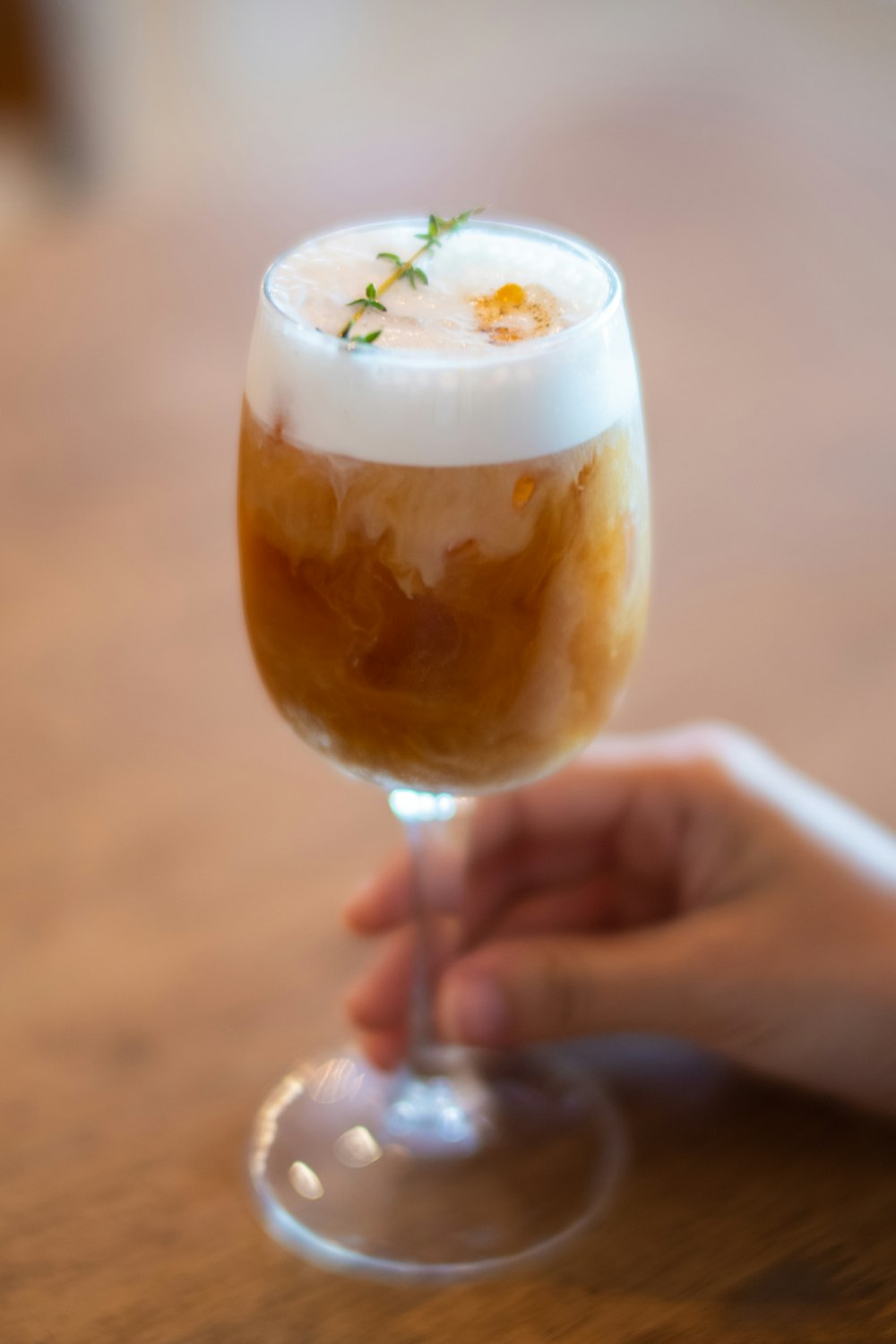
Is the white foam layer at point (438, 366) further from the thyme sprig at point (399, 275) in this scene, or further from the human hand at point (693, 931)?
the human hand at point (693, 931)

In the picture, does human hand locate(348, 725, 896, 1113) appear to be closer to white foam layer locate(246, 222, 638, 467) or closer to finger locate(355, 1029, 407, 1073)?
finger locate(355, 1029, 407, 1073)

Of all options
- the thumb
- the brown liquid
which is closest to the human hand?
the thumb

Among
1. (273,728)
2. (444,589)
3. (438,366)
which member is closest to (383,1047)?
(273,728)

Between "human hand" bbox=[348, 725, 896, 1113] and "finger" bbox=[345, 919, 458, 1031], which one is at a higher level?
"human hand" bbox=[348, 725, 896, 1113]

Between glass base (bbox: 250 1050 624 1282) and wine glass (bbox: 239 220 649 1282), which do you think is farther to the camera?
glass base (bbox: 250 1050 624 1282)

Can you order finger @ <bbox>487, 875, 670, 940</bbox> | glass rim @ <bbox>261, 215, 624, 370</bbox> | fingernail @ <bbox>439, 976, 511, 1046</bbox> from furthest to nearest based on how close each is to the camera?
finger @ <bbox>487, 875, 670, 940</bbox> < fingernail @ <bbox>439, 976, 511, 1046</bbox> < glass rim @ <bbox>261, 215, 624, 370</bbox>

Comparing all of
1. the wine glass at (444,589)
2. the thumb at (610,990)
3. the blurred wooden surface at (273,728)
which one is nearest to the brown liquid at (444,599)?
the wine glass at (444,589)

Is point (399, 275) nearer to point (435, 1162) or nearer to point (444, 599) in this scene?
point (444, 599)

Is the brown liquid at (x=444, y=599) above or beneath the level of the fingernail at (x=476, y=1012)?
above
